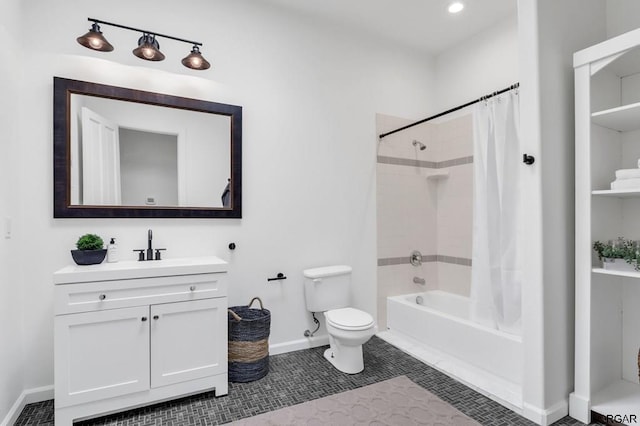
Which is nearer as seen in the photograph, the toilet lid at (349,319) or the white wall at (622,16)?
the white wall at (622,16)

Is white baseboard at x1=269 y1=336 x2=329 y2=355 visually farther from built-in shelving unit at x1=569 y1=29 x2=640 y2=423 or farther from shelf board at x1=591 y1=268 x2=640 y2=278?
shelf board at x1=591 y1=268 x2=640 y2=278

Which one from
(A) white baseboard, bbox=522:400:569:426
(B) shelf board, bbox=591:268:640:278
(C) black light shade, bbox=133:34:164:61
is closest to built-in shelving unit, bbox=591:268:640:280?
(B) shelf board, bbox=591:268:640:278

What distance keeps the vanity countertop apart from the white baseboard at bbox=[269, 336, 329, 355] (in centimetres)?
101

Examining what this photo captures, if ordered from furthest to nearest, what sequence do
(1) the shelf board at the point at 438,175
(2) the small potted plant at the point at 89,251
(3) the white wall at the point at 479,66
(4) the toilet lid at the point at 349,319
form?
(1) the shelf board at the point at 438,175
(3) the white wall at the point at 479,66
(4) the toilet lid at the point at 349,319
(2) the small potted plant at the point at 89,251

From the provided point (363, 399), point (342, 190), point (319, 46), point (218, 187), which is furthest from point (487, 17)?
point (363, 399)

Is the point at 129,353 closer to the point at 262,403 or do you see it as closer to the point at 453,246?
the point at 262,403

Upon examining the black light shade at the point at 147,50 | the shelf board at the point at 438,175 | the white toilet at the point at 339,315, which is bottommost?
the white toilet at the point at 339,315

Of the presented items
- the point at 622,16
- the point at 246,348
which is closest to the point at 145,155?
the point at 246,348

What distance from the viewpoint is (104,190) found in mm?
2254

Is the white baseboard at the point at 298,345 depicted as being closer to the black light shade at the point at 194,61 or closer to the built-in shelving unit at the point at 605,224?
the built-in shelving unit at the point at 605,224

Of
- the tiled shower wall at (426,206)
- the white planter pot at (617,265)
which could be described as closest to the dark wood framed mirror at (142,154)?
the tiled shower wall at (426,206)

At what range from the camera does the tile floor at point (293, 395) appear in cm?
193

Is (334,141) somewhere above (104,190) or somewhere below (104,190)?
above

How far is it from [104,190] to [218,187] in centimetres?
76
